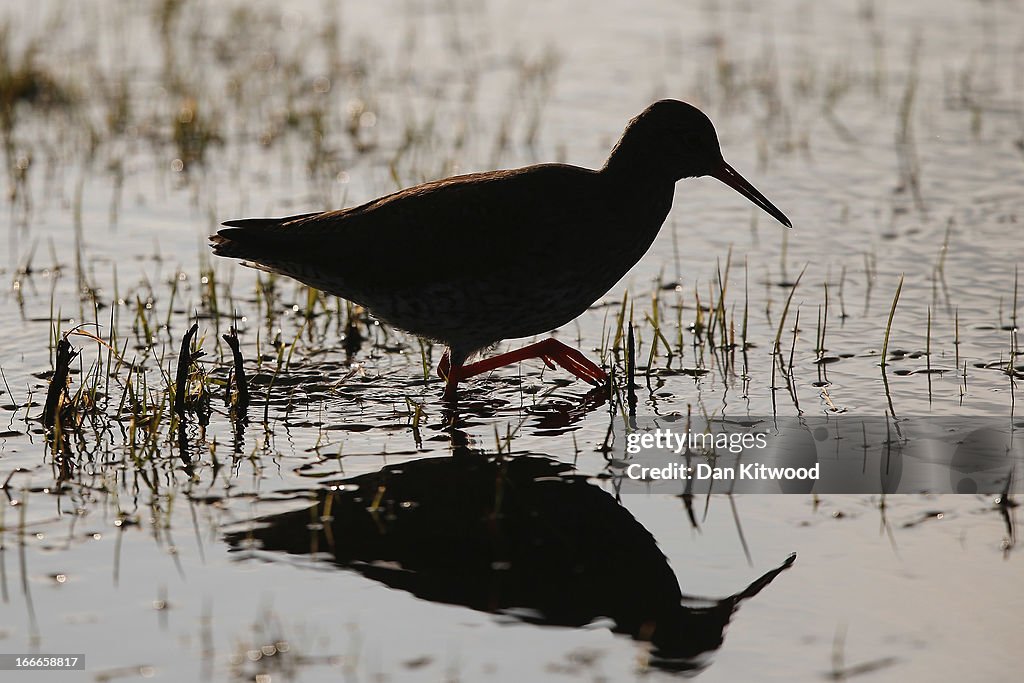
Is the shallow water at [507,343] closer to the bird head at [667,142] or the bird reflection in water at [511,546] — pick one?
the bird reflection in water at [511,546]

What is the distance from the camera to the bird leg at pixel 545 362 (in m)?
7.41

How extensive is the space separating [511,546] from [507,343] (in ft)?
11.1

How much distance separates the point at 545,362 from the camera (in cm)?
766

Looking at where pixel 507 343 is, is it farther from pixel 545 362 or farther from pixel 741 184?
pixel 741 184

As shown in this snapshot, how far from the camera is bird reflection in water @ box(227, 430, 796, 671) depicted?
502cm

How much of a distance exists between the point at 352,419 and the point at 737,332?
2544 millimetres

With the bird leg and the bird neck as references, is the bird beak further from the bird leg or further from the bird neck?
the bird leg

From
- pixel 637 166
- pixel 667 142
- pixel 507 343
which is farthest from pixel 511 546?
pixel 507 343

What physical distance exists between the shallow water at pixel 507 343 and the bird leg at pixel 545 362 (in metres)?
0.14

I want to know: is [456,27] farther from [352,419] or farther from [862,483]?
[862,483]

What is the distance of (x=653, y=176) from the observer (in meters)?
7.54

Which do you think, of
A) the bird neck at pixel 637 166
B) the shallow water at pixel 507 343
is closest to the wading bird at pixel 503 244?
the bird neck at pixel 637 166

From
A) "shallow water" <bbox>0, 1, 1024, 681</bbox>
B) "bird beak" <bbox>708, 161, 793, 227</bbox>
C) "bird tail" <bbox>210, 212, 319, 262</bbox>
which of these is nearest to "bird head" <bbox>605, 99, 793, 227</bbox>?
"bird beak" <bbox>708, 161, 793, 227</bbox>

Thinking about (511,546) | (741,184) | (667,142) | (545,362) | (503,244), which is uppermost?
(667,142)
